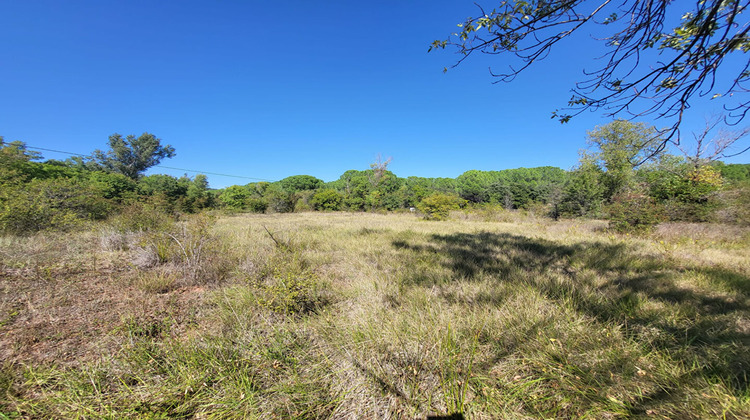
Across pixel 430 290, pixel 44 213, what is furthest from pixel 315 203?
pixel 430 290

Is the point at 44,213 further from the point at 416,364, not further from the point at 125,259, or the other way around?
the point at 416,364

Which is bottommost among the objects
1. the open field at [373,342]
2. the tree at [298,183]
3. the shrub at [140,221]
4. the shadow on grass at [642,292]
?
the open field at [373,342]

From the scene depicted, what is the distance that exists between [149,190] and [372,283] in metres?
29.3

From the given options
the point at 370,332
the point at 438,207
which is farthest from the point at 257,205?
the point at 370,332

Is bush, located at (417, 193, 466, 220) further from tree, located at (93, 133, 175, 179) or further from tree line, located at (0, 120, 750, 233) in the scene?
tree, located at (93, 133, 175, 179)

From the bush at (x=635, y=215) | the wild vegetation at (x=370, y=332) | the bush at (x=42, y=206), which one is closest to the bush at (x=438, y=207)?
the bush at (x=635, y=215)

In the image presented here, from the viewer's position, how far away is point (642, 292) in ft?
9.98

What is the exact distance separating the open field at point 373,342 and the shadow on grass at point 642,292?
2 cm

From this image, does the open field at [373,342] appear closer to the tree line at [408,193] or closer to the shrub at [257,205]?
the tree line at [408,193]

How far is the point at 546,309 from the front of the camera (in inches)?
98.8

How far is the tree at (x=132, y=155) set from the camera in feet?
124

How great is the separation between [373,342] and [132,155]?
193 feet

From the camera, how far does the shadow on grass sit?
5.76 ft

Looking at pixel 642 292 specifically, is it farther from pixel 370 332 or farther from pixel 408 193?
pixel 408 193
